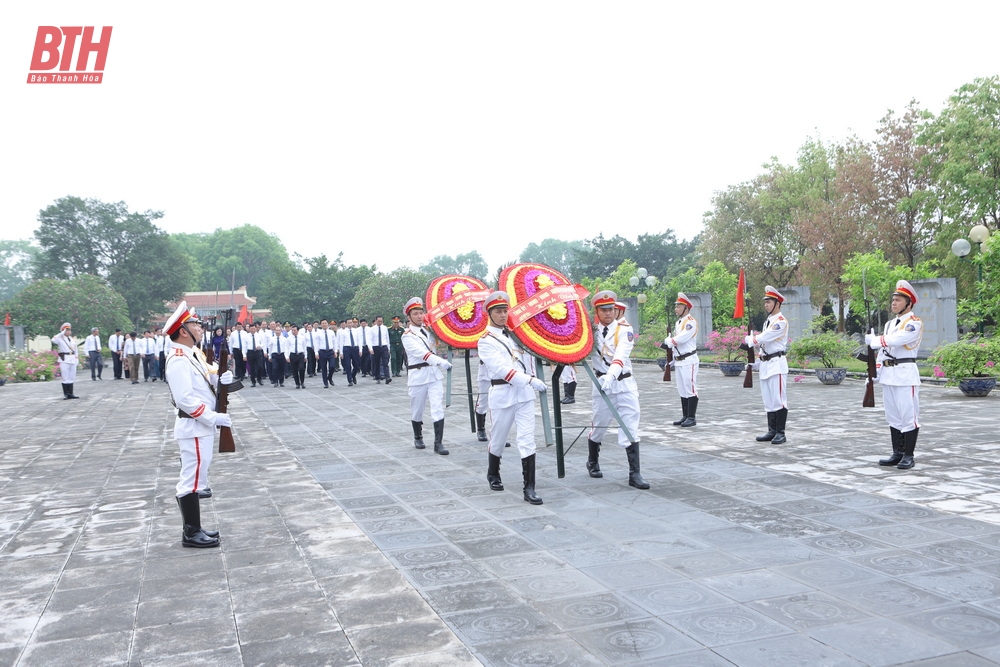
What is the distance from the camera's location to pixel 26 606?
14.8ft

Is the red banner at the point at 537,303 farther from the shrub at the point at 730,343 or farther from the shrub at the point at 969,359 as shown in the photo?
the shrub at the point at 730,343

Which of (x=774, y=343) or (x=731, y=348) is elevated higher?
(x=774, y=343)

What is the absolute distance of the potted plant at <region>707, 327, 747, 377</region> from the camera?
19062 mm

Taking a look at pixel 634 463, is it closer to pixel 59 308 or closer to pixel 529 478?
pixel 529 478

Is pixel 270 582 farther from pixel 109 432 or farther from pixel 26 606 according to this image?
pixel 109 432

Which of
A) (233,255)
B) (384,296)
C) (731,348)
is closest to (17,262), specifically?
(233,255)

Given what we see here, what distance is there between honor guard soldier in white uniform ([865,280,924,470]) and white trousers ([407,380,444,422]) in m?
4.71

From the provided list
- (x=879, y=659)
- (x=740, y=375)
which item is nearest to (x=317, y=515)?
(x=879, y=659)

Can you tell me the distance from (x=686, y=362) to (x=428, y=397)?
3.64 m

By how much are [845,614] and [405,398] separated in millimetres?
12888

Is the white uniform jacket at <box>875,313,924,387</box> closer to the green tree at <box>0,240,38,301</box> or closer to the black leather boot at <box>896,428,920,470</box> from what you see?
the black leather boot at <box>896,428,920,470</box>

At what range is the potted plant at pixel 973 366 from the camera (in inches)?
516

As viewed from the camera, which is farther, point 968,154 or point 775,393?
point 968,154

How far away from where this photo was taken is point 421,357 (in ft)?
31.5
